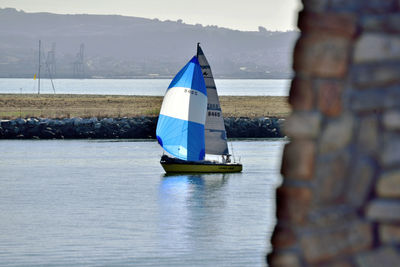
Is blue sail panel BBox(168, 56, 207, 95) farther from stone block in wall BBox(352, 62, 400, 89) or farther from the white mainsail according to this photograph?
stone block in wall BBox(352, 62, 400, 89)

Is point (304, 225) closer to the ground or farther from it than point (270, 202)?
farther from it

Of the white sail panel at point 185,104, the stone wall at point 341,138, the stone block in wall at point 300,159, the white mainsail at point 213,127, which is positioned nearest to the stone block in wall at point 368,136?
the stone wall at point 341,138

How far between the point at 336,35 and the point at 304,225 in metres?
0.86

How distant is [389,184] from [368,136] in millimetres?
239

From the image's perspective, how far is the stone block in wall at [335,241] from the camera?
405cm

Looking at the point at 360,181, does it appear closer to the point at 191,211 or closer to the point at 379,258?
the point at 379,258

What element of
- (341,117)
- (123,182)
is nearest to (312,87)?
(341,117)

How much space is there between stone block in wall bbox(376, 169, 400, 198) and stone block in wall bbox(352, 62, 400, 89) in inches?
Result: 16.1

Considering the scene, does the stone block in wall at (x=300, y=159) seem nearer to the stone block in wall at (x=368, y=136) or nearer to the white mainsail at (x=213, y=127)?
the stone block in wall at (x=368, y=136)

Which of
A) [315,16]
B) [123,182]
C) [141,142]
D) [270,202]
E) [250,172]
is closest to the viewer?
[315,16]

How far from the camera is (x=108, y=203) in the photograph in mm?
31562

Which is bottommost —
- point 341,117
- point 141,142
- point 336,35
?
point 141,142

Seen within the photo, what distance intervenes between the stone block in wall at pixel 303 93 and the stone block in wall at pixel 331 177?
25cm

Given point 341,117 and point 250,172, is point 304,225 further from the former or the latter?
point 250,172
